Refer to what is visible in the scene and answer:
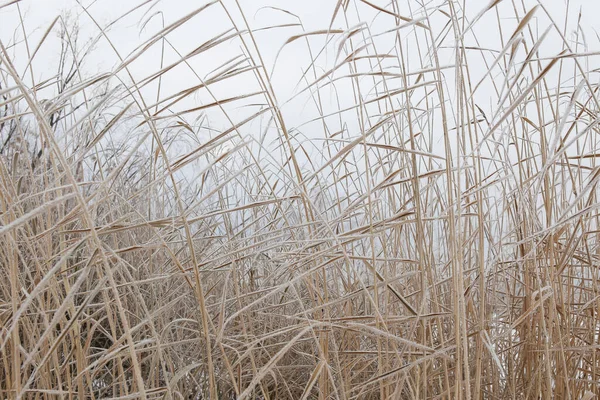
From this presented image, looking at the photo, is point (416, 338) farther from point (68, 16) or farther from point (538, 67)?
point (68, 16)

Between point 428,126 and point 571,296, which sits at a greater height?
point 428,126

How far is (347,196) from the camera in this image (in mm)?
1057

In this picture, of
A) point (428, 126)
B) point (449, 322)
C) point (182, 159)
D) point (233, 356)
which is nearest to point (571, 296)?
point (449, 322)

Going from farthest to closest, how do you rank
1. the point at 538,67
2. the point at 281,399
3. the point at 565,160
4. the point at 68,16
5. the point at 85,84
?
1. the point at 68,16
2. the point at 281,399
3. the point at 538,67
4. the point at 565,160
5. the point at 85,84

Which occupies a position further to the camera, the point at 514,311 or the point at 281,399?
the point at 281,399

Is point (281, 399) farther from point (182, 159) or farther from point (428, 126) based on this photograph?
point (182, 159)

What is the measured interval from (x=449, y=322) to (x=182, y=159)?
60cm

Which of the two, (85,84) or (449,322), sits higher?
(85,84)

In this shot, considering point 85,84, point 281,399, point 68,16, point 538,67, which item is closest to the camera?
point 85,84

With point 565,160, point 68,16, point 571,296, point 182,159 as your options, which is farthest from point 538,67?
point 68,16

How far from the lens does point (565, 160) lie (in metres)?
0.88

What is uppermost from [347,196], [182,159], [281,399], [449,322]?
[182,159]

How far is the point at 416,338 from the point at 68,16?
3.03 metres

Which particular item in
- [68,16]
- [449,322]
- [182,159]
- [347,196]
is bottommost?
[449,322]
